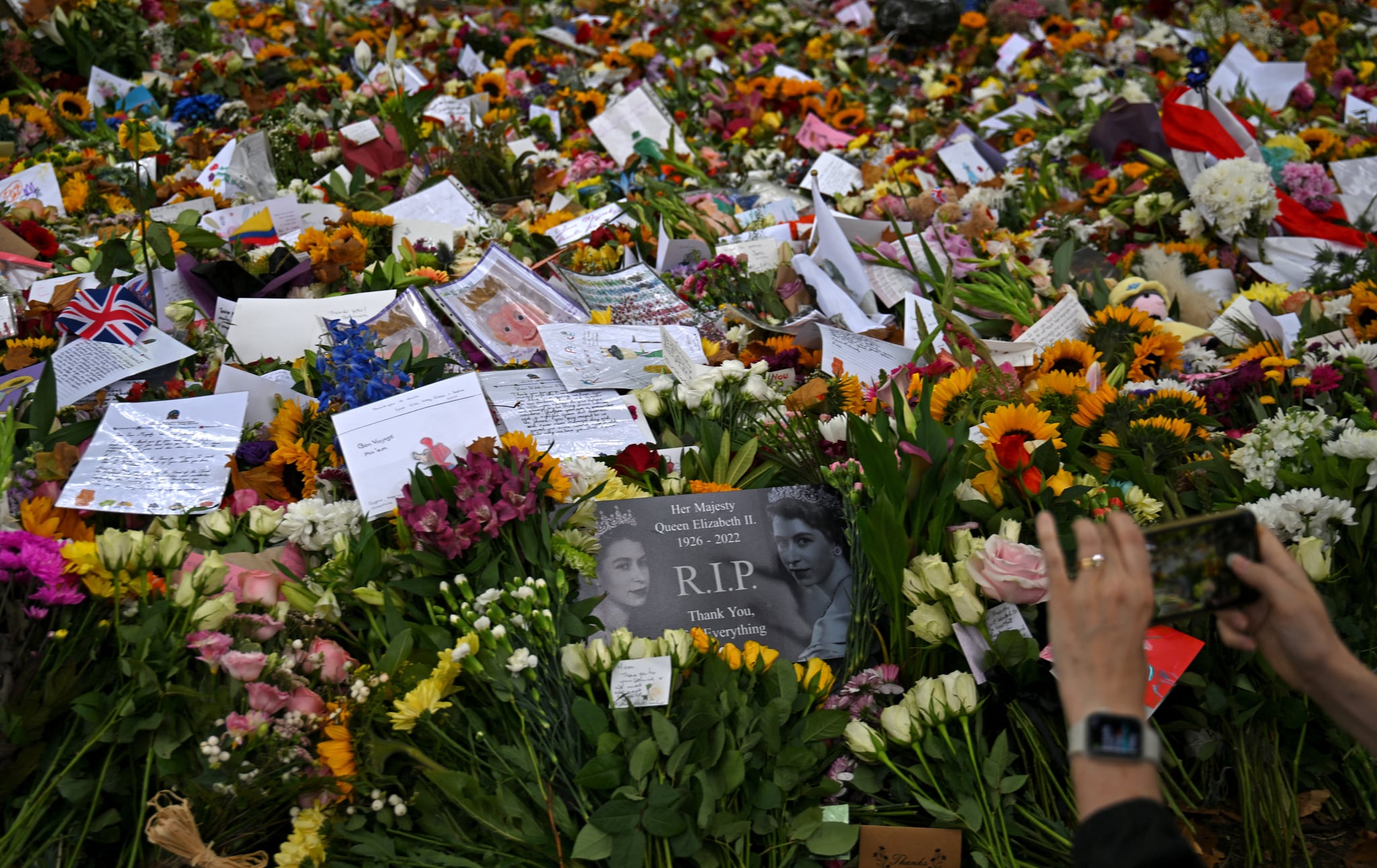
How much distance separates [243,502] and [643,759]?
91 centimetres

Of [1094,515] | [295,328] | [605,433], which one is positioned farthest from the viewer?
[295,328]

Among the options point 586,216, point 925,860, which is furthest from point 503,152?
point 925,860

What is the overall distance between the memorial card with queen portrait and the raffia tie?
0.63m

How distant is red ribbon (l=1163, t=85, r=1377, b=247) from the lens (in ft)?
8.93

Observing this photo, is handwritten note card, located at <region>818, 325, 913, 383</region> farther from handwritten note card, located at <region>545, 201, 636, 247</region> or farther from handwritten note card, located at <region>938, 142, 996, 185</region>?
handwritten note card, located at <region>938, 142, 996, 185</region>

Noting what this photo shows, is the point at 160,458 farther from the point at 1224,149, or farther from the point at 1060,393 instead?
the point at 1224,149

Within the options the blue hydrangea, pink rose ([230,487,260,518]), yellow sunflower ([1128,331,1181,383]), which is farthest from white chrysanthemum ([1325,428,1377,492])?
the blue hydrangea

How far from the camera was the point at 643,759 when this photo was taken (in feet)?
3.99

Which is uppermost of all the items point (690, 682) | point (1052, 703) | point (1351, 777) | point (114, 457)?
point (114, 457)

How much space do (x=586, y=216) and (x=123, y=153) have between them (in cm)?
178

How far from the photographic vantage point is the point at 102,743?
49.2 inches

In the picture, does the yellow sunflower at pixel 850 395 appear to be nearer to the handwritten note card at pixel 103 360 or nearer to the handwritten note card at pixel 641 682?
the handwritten note card at pixel 641 682

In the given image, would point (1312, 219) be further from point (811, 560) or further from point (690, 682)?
point (690, 682)

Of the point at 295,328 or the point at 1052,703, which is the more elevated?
the point at 295,328
